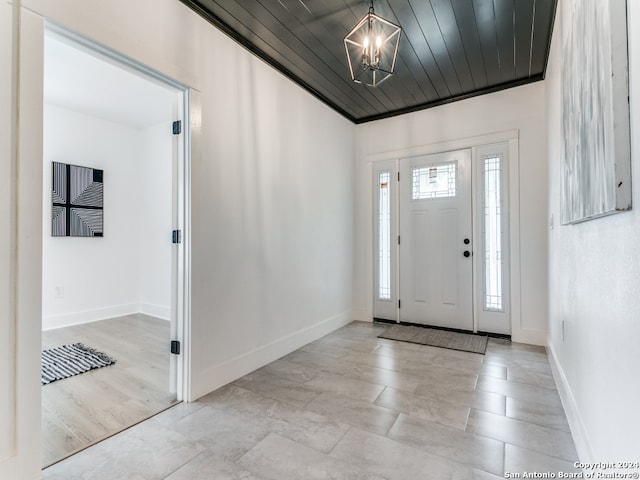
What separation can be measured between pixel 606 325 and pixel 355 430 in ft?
4.39

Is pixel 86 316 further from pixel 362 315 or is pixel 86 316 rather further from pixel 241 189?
pixel 362 315

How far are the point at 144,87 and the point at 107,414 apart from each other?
10.3 ft

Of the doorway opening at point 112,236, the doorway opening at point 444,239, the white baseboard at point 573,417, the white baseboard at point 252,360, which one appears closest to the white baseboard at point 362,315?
the doorway opening at point 444,239

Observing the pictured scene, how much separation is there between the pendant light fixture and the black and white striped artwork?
12.2 ft

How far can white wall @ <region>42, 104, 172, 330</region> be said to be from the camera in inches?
156

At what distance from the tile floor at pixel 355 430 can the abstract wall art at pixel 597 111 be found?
49.2 inches

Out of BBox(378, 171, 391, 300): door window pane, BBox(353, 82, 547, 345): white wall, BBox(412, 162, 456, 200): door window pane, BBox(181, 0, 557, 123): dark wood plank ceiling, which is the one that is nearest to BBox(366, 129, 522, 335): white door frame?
BBox(353, 82, 547, 345): white wall

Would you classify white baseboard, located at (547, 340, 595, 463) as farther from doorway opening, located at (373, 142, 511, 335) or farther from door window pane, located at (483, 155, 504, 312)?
doorway opening, located at (373, 142, 511, 335)

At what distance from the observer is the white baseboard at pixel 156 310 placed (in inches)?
173

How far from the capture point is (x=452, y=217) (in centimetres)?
380

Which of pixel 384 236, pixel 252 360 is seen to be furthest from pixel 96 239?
pixel 384 236

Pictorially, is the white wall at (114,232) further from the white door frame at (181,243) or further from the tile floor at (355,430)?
the tile floor at (355,430)

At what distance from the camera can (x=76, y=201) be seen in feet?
13.5

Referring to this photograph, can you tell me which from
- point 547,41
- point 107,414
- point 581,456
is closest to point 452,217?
point 547,41
